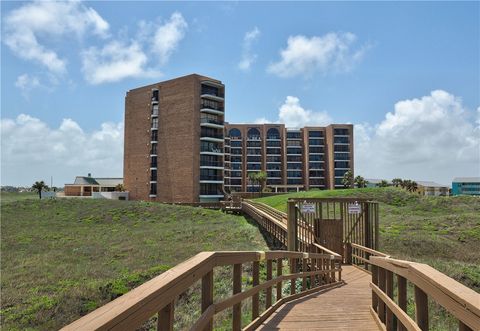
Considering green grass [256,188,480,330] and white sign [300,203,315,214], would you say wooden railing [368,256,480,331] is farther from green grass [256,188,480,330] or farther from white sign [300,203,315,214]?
white sign [300,203,315,214]

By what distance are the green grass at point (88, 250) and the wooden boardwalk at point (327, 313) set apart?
401 centimetres

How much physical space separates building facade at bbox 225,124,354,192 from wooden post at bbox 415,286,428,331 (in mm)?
94561

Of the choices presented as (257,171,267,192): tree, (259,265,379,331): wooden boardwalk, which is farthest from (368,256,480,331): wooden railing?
(257,171,267,192): tree

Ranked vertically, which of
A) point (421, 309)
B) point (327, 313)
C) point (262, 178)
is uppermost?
point (262, 178)

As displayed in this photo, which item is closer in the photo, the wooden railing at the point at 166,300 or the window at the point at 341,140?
the wooden railing at the point at 166,300

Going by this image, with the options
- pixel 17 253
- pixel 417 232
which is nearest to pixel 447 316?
pixel 417 232

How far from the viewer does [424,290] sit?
9.84ft

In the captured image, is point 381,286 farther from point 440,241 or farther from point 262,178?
point 262,178

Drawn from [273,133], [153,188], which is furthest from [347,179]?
[153,188]

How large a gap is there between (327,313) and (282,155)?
309ft

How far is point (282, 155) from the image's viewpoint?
100m

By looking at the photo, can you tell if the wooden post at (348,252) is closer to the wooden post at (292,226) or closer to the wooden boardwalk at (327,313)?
the wooden post at (292,226)

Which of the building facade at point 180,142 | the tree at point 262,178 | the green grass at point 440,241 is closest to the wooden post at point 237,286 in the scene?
the green grass at point 440,241

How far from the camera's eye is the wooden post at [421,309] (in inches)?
124
